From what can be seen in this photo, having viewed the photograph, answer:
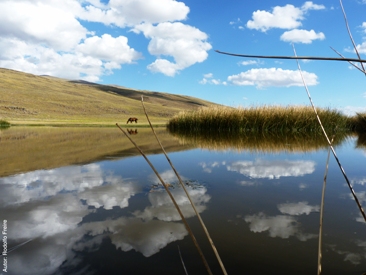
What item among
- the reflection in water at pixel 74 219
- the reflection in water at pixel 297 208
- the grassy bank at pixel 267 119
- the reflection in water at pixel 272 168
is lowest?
the reflection in water at pixel 74 219

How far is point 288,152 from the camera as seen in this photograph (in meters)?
5.01

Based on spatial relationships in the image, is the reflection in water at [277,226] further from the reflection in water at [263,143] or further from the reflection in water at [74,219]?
the reflection in water at [263,143]

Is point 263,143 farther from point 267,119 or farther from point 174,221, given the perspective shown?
point 267,119

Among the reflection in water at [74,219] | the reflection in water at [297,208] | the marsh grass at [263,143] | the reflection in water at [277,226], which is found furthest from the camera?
the marsh grass at [263,143]

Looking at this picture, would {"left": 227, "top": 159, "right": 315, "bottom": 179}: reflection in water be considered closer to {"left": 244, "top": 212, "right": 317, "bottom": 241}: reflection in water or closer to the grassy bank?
{"left": 244, "top": 212, "right": 317, "bottom": 241}: reflection in water

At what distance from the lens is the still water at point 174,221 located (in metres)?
1.32

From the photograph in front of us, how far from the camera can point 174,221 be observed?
1.86m

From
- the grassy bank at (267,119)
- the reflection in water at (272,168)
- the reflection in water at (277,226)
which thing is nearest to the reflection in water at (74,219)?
the reflection in water at (277,226)

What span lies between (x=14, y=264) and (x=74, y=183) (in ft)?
5.39

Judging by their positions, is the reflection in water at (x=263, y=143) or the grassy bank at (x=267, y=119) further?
the grassy bank at (x=267, y=119)

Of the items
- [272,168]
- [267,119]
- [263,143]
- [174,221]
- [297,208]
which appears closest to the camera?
[174,221]

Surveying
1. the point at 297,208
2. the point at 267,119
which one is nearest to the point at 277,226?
the point at 297,208

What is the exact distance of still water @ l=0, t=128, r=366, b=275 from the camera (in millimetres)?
1316

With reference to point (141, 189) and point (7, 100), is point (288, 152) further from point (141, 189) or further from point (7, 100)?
point (7, 100)
